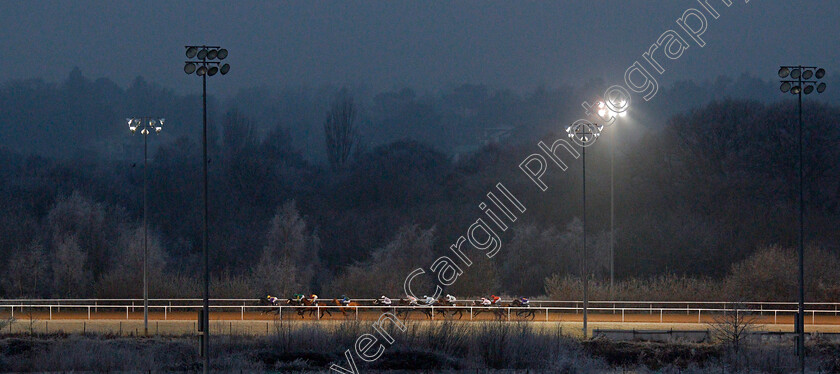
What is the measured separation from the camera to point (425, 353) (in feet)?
77.7

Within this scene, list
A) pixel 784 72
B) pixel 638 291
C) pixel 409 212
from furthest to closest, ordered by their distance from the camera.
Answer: pixel 409 212, pixel 638 291, pixel 784 72

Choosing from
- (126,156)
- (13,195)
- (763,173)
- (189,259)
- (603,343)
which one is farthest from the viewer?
(126,156)

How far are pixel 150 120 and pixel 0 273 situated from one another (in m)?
19.6

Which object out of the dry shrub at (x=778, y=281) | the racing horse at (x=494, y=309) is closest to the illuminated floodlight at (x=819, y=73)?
the racing horse at (x=494, y=309)

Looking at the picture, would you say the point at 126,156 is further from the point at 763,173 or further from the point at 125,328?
the point at 125,328

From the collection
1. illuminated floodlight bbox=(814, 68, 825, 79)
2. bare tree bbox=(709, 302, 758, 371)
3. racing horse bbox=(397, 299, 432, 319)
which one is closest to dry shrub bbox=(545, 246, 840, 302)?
bare tree bbox=(709, 302, 758, 371)

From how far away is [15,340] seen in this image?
984 inches

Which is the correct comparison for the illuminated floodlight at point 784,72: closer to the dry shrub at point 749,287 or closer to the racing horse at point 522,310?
the racing horse at point 522,310

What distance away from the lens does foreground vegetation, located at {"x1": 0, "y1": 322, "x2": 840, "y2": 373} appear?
22266 mm

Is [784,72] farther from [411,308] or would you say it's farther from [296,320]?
[296,320]

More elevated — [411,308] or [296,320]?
[411,308]

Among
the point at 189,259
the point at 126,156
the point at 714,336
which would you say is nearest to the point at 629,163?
the point at 189,259

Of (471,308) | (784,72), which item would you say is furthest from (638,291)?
(784,72)

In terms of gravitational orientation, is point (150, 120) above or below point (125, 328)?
above
